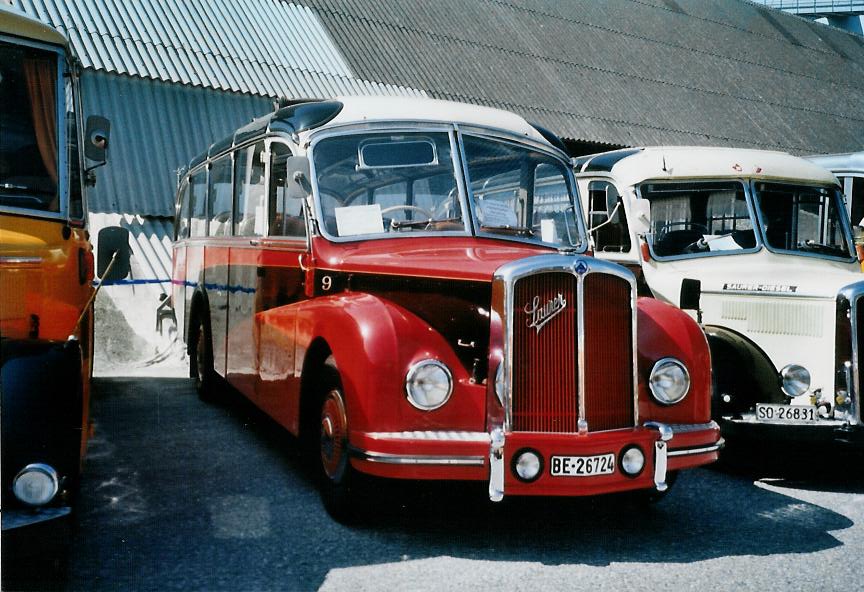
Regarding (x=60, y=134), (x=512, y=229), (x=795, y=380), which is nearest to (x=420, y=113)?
(x=512, y=229)

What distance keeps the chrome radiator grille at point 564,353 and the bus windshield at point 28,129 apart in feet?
7.91

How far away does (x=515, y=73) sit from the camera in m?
17.2

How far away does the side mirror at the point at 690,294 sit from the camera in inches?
259

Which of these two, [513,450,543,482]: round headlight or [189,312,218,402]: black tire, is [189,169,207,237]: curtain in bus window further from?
[513,450,543,482]: round headlight

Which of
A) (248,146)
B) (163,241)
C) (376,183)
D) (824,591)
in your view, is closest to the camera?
(824,591)

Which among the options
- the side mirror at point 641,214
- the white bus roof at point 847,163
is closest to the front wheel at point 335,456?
the side mirror at point 641,214

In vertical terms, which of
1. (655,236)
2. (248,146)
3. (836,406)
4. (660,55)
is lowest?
(836,406)

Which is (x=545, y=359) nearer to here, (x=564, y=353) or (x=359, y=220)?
(x=564, y=353)

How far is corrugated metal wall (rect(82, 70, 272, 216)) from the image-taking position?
11.5m

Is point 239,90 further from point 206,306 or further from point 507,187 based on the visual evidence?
point 507,187

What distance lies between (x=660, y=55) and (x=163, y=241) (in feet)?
44.0

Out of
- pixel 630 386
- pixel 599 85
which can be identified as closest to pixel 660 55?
pixel 599 85

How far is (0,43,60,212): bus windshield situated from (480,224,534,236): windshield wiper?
92.8 inches

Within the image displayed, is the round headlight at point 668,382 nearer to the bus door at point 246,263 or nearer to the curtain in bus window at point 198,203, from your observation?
the bus door at point 246,263
